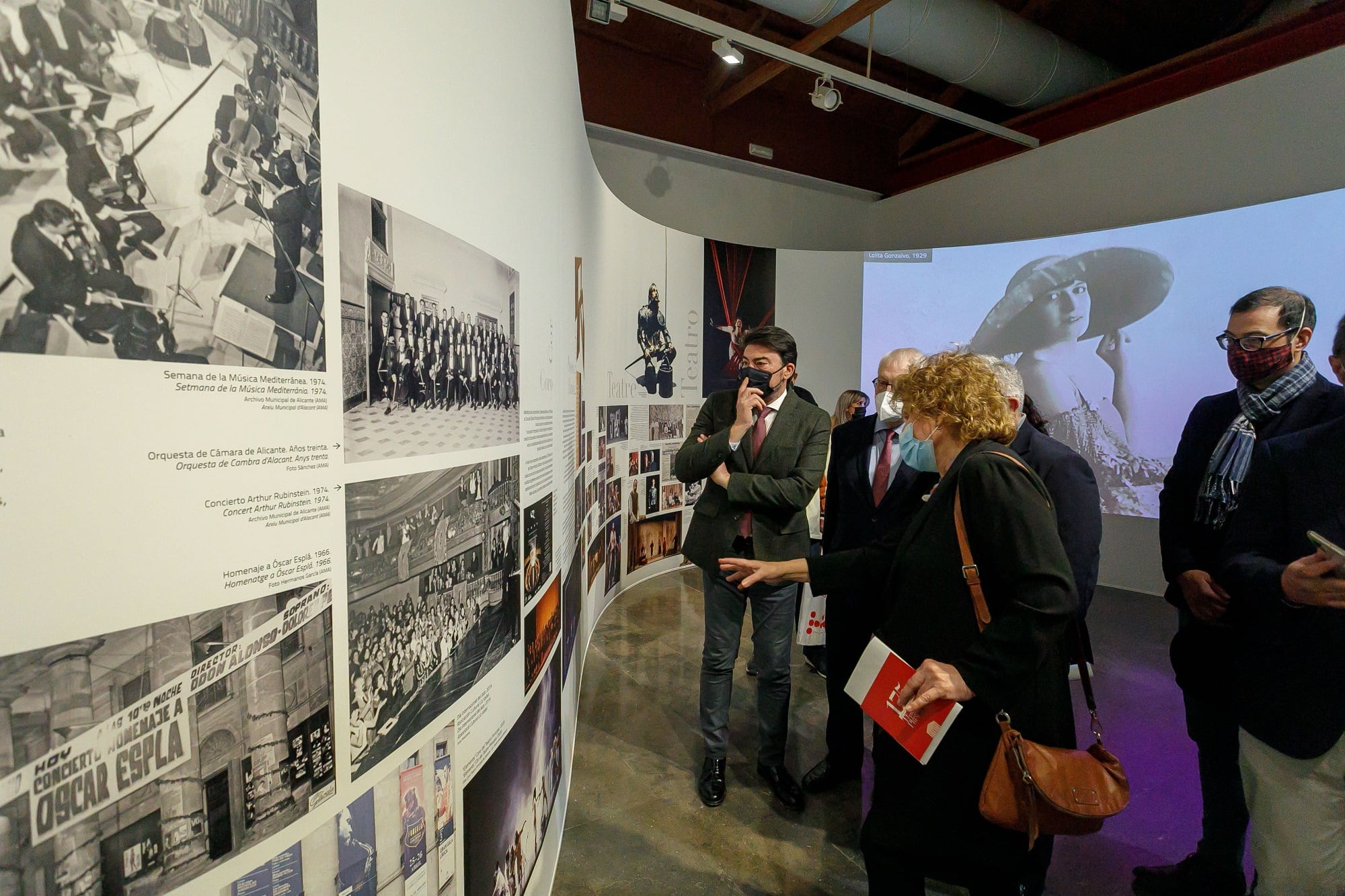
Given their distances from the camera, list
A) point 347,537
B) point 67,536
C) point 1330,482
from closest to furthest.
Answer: point 67,536, point 347,537, point 1330,482

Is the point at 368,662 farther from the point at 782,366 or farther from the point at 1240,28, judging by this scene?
the point at 1240,28

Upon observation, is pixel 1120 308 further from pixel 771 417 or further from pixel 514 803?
pixel 514 803

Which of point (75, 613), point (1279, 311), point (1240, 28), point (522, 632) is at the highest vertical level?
point (1240, 28)

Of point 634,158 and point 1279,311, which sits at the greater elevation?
point 634,158

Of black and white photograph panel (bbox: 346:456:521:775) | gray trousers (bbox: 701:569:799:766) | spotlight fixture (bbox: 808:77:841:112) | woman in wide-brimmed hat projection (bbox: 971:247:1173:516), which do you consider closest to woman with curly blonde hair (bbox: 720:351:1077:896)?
black and white photograph panel (bbox: 346:456:521:775)

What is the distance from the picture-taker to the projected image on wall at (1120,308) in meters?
5.68

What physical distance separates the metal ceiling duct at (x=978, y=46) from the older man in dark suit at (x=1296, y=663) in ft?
20.0

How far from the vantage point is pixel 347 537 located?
38.3 inches

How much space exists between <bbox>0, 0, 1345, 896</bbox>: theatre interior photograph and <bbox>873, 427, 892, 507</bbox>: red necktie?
0.03m

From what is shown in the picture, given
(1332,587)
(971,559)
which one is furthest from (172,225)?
(1332,587)

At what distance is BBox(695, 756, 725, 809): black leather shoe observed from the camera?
290 cm

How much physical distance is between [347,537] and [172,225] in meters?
0.49

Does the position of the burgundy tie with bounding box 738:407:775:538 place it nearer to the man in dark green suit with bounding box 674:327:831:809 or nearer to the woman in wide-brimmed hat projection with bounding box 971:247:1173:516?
the man in dark green suit with bounding box 674:327:831:809

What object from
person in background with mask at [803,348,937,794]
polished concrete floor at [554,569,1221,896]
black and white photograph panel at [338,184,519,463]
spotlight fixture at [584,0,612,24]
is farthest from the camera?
spotlight fixture at [584,0,612,24]
